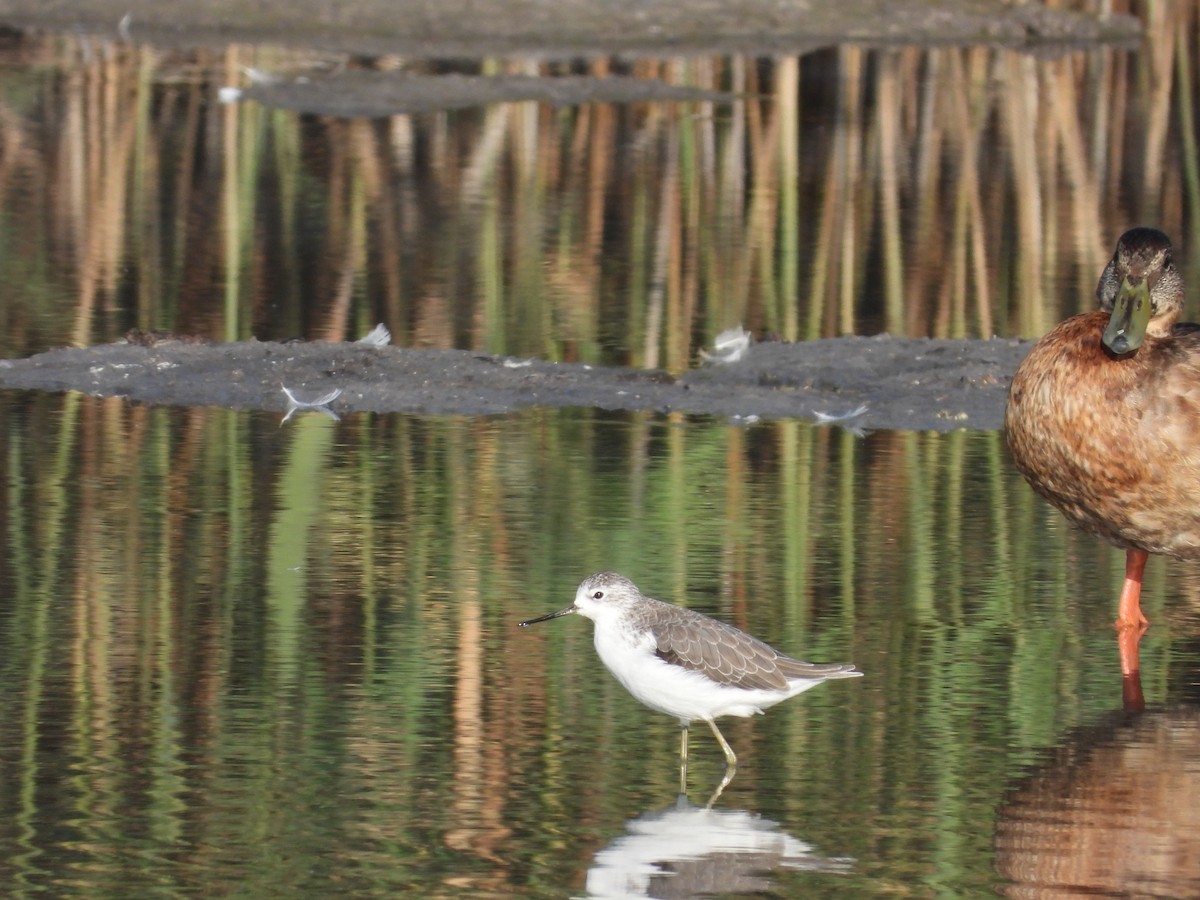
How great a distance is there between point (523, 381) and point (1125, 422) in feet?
11.2

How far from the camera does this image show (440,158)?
16.0 metres

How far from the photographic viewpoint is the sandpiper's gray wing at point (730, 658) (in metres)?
5.41

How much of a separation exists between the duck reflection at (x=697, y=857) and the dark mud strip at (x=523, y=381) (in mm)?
4137

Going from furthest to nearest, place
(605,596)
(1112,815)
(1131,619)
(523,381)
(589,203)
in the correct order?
(589,203), (523,381), (1131,619), (605,596), (1112,815)

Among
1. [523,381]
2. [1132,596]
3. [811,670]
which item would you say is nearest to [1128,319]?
[1132,596]

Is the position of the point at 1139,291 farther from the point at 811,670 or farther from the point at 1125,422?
the point at 811,670

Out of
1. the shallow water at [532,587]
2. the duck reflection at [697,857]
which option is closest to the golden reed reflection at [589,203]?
the shallow water at [532,587]

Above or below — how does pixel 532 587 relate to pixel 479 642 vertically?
above

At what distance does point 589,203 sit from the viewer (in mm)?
14352

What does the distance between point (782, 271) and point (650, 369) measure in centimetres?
268

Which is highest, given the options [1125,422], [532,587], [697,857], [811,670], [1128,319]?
[1128,319]

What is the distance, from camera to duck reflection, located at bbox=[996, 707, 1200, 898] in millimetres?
4770

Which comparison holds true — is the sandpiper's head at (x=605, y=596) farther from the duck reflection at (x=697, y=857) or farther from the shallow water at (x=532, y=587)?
the duck reflection at (x=697, y=857)

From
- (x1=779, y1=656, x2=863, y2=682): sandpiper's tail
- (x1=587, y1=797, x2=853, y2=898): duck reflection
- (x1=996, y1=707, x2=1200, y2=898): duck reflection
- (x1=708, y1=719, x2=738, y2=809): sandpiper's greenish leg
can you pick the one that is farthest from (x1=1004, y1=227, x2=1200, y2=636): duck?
(x1=587, y1=797, x2=853, y2=898): duck reflection
